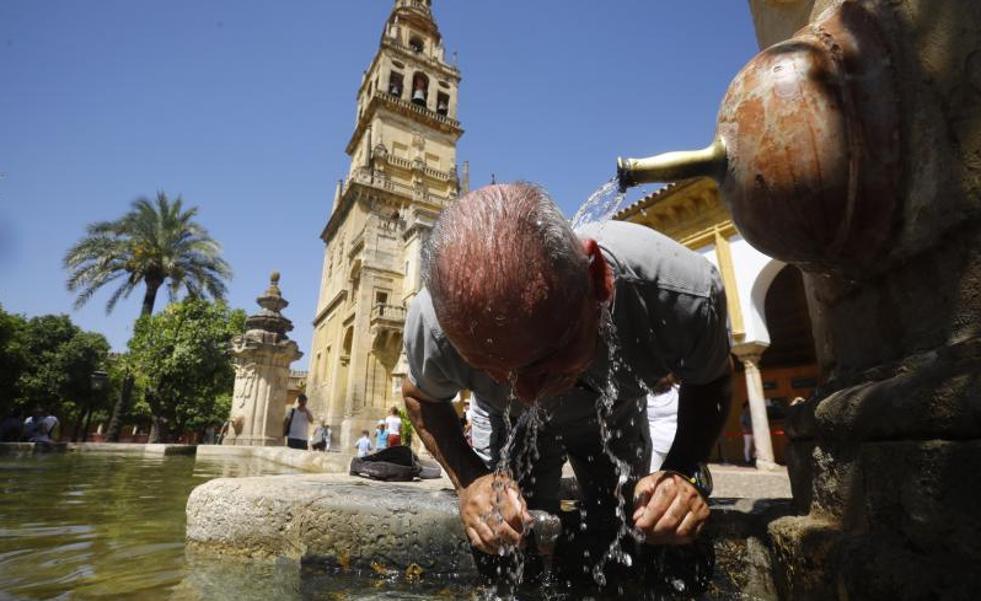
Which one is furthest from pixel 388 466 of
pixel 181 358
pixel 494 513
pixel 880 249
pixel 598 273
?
pixel 181 358

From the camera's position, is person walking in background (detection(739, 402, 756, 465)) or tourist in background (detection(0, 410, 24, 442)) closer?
person walking in background (detection(739, 402, 756, 465))

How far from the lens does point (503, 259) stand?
1.18 metres

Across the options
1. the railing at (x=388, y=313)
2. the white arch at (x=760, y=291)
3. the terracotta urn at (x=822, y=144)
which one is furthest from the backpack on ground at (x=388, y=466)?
the railing at (x=388, y=313)

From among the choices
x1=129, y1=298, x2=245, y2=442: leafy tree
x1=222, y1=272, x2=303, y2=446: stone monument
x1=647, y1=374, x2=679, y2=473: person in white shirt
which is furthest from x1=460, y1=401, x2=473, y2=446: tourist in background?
x1=129, y1=298, x2=245, y2=442: leafy tree

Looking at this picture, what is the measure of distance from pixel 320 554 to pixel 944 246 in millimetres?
2194

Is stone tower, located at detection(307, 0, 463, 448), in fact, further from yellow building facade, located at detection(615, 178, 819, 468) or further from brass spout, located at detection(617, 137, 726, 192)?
brass spout, located at detection(617, 137, 726, 192)

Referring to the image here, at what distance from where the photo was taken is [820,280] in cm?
148

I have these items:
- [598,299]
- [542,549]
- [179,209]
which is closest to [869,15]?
[598,299]

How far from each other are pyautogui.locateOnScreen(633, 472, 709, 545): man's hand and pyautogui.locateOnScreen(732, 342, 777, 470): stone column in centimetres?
809

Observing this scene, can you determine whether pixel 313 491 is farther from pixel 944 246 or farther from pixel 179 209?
pixel 179 209

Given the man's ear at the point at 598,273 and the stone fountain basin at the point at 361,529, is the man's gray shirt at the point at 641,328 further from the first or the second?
the stone fountain basin at the point at 361,529

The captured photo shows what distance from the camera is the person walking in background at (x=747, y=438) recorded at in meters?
10.1

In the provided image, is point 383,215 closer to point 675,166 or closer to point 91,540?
point 91,540

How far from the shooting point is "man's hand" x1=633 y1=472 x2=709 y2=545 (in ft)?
4.45
